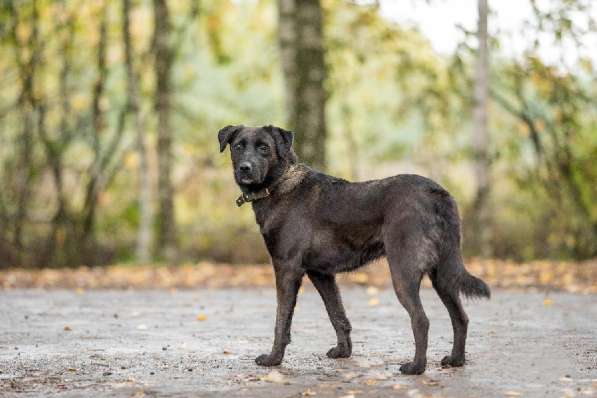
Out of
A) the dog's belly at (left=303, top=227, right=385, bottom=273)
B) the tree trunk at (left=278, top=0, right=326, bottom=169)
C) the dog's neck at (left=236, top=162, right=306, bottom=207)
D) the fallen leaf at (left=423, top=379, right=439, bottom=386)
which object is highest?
the tree trunk at (left=278, top=0, right=326, bottom=169)

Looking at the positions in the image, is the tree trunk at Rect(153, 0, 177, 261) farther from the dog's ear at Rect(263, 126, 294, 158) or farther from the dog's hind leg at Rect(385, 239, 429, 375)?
the dog's hind leg at Rect(385, 239, 429, 375)


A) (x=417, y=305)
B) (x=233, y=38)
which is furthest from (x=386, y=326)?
(x=233, y=38)

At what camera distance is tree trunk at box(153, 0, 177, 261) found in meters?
20.8

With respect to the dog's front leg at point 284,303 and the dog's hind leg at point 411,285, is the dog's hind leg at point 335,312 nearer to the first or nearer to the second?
the dog's front leg at point 284,303

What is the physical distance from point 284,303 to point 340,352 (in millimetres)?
691

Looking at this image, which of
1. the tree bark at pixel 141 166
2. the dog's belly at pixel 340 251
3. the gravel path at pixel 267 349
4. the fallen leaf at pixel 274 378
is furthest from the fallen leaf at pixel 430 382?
the tree bark at pixel 141 166

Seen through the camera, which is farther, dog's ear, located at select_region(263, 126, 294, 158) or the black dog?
dog's ear, located at select_region(263, 126, 294, 158)

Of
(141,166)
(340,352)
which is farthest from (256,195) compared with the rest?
(141,166)

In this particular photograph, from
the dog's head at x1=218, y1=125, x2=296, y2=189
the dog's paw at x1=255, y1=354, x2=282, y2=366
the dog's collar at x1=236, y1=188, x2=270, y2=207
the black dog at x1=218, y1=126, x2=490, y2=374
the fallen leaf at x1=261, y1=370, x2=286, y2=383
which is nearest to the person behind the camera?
the fallen leaf at x1=261, y1=370, x2=286, y2=383

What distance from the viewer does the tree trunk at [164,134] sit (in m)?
20.8

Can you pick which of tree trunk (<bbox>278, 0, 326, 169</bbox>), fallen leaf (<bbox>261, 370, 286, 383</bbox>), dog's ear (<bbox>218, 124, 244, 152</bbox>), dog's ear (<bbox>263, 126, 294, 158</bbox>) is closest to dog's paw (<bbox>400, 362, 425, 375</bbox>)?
fallen leaf (<bbox>261, 370, 286, 383</bbox>)

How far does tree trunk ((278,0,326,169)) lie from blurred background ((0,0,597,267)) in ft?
0.08

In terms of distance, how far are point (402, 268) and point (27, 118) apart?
1638 centimetres

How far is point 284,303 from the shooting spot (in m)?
7.70
